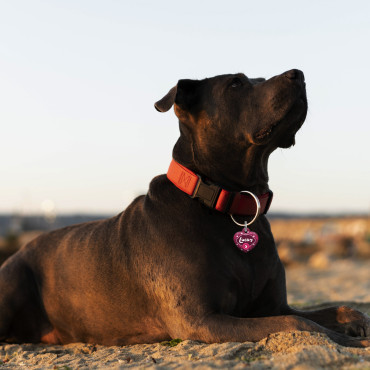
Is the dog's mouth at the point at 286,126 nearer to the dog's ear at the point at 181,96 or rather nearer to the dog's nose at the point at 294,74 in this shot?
the dog's nose at the point at 294,74

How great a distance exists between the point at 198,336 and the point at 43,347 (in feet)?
6.49

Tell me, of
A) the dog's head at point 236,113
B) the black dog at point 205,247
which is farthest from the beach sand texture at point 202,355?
the dog's head at point 236,113

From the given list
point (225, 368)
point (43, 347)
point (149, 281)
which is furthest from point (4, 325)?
point (225, 368)

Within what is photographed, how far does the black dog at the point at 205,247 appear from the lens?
3.96 meters

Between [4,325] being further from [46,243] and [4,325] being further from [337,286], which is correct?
[337,286]

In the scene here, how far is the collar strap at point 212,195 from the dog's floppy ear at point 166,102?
477 millimetres

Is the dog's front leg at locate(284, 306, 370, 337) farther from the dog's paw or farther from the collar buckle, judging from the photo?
the collar buckle

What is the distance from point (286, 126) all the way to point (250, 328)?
156cm

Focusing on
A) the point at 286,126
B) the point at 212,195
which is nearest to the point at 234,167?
the point at 212,195

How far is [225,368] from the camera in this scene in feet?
10.1

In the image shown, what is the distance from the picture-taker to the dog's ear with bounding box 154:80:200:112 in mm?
4254

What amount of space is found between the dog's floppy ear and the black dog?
0.01 meters

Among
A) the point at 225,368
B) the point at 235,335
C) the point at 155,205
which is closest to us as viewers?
the point at 225,368

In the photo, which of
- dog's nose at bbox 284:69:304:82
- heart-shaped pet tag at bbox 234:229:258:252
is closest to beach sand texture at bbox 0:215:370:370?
heart-shaped pet tag at bbox 234:229:258:252
